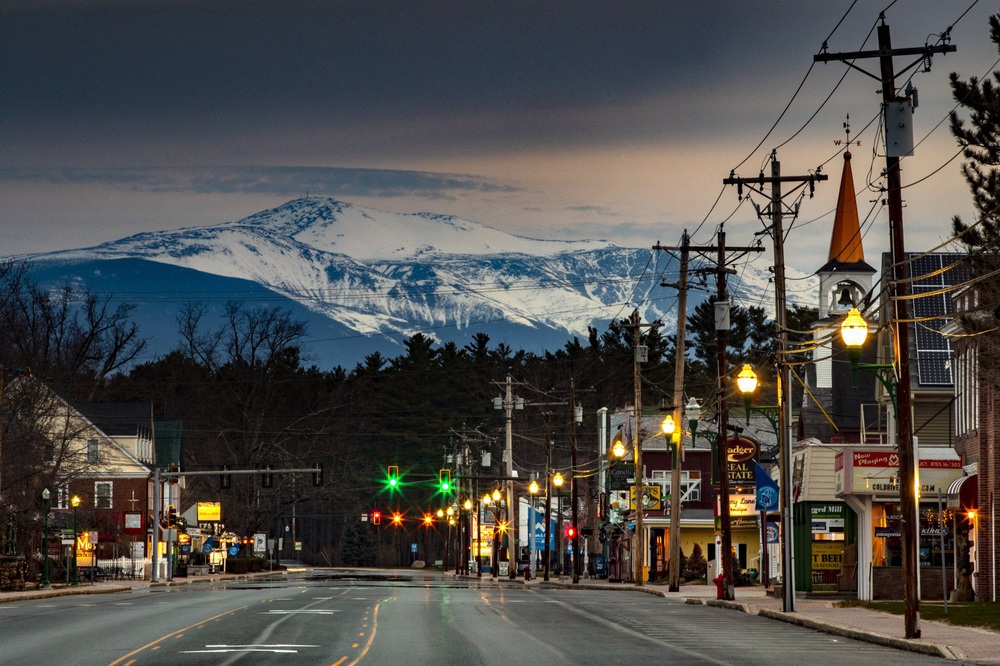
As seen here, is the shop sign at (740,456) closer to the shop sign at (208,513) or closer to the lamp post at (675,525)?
the lamp post at (675,525)

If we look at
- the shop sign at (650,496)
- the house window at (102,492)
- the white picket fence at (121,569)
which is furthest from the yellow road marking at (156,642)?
the house window at (102,492)

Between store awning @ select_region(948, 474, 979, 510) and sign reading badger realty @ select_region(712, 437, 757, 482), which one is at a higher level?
sign reading badger realty @ select_region(712, 437, 757, 482)

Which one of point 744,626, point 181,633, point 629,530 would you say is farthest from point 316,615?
point 629,530

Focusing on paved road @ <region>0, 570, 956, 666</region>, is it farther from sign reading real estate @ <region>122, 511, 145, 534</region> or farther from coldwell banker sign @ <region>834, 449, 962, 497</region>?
sign reading real estate @ <region>122, 511, 145, 534</region>

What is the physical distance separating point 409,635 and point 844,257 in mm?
55177

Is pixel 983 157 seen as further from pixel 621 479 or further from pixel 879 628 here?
pixel 621 479

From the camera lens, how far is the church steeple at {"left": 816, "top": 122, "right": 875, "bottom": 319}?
7931 centimetres

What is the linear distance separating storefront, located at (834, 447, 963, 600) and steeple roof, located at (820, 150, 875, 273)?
32696mm

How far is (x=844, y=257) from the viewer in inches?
3157

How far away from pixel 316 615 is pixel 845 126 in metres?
33.0

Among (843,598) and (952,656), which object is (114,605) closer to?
(843,598)

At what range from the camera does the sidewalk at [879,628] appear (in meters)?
25.1

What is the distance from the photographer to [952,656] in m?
24.6

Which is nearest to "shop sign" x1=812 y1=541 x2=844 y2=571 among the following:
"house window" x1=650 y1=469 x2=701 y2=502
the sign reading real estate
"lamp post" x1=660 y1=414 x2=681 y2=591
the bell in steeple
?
"lamp post" x1=660 y1=414 x2=681 y2=591
